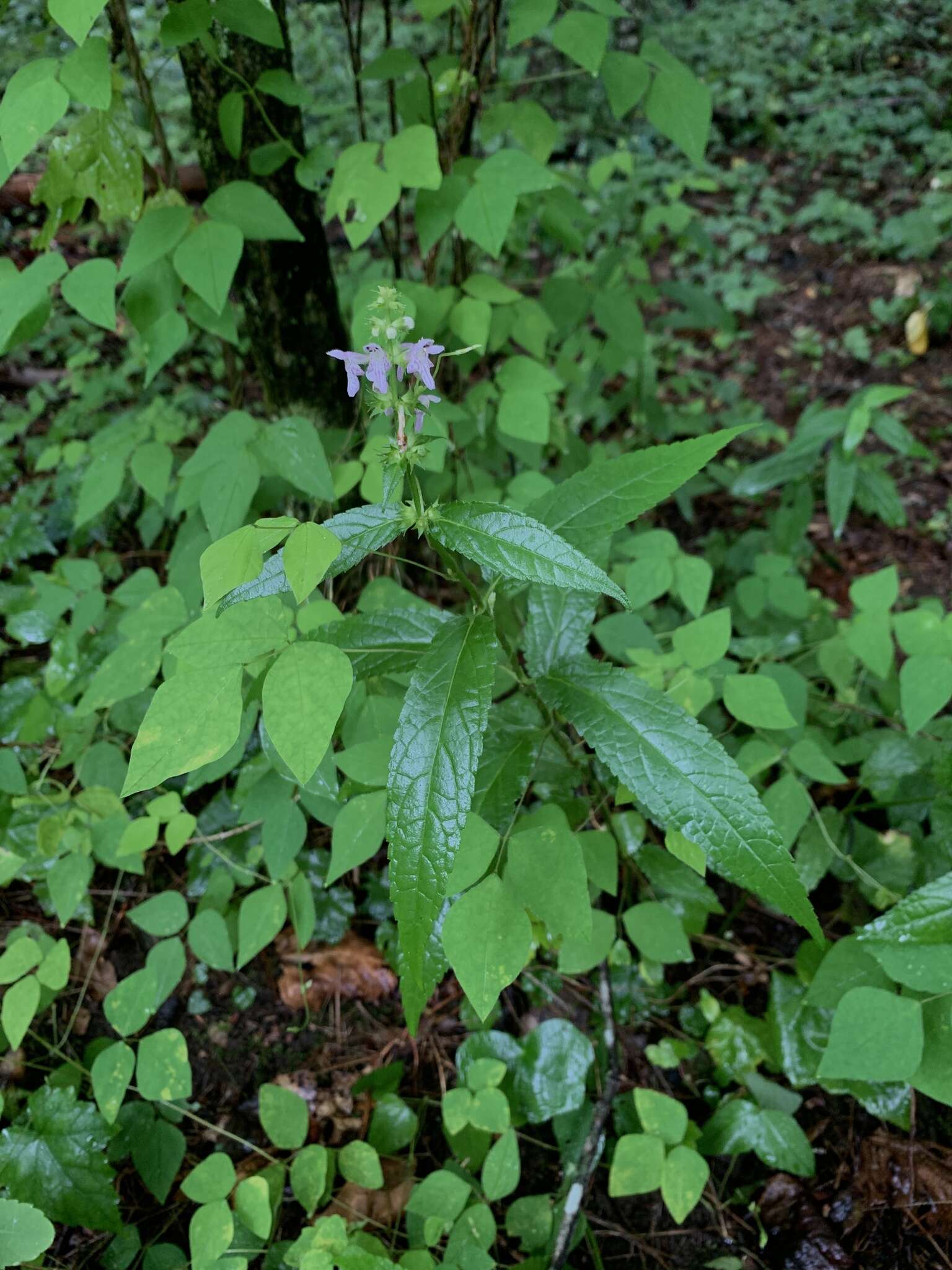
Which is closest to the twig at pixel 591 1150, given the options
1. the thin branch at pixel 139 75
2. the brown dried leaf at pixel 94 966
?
the brown dried leaf at pixel 94 966

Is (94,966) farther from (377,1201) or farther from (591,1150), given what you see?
(591,1150)

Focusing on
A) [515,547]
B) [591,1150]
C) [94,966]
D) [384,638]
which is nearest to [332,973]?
[94,966]

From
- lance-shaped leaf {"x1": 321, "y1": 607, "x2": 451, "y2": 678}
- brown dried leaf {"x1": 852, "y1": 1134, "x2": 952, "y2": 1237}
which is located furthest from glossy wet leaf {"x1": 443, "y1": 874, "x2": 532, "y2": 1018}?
brown dried leaf {"x1": 852, "y1": 1134, "x2": 952, "y2": 1237}

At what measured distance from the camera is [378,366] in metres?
1.00

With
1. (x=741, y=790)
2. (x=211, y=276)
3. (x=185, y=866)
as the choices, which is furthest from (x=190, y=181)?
(x=741, y=790)

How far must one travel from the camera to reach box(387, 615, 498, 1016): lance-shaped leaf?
1004mm

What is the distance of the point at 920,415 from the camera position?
4.11 meters

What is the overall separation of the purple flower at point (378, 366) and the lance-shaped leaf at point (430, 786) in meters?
0.41

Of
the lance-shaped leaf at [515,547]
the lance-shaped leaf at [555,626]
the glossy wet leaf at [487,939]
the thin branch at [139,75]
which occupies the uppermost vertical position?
the thin branch at [139,75]

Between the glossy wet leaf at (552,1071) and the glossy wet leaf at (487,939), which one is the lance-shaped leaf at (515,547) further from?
the glossy wet leaf at (552,1071)

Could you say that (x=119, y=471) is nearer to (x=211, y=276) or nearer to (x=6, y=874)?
(x=211, y=276)

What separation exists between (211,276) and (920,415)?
3.92 metres

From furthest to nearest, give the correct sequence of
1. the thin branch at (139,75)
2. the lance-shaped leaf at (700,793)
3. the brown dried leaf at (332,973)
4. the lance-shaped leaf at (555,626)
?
the brown dried leaf at (332,973) < the thin branch at (139,75) < the lance-shaped leaf at (555,626) < the lance-shaped leaf at (700,793)

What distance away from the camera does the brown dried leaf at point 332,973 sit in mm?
2047
